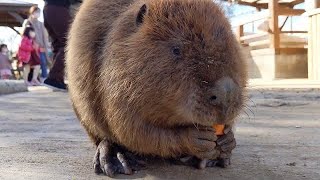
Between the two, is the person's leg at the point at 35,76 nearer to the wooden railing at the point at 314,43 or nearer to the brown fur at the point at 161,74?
the wooden railing at the point at 314,43

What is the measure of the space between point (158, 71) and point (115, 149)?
514 mm

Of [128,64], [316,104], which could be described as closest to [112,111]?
[128,64]

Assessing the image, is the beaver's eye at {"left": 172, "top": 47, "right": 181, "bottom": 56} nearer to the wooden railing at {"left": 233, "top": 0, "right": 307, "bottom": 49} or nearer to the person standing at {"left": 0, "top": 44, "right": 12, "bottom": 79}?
the wooden railing at {"left": 233, "top": 0, "right": 307, "bottom": 49}

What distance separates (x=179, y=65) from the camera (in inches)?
67.6

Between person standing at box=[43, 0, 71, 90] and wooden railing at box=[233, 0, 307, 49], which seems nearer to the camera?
person standing at box=[43, 0, 71, 90]

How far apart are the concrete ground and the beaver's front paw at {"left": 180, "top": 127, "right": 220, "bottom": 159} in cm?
14

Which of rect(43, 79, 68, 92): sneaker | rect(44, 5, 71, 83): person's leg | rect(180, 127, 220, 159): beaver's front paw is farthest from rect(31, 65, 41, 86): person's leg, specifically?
rect(180, 127, 220, 159): beaver's front paw

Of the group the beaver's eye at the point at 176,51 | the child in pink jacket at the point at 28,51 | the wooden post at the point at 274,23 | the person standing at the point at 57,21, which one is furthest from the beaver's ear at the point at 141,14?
the wooden post at the point at 274,23

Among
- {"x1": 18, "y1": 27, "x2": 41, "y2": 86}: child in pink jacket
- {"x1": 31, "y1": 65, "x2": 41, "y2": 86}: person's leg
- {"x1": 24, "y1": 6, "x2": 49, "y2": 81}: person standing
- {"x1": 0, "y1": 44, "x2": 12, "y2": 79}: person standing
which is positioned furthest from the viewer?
{"x1": 0, "y1": 44, "x2": 12, "y2": 79}: person standing

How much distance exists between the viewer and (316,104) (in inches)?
172

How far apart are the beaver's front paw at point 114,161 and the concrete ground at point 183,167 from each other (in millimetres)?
37

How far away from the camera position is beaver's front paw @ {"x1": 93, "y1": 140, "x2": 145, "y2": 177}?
6.35ft

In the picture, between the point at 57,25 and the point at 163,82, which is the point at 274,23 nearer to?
the point at 57,25

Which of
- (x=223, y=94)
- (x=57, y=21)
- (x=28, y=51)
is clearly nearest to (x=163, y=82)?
(x=223, y=94)
